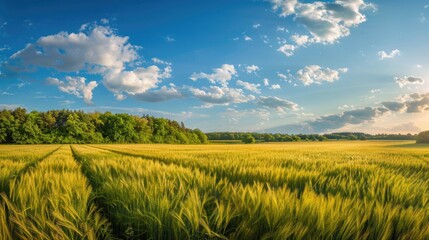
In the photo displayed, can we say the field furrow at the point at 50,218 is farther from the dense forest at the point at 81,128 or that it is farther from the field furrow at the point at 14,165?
the dense forest at the point at 81,128

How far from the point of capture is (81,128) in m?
86.9

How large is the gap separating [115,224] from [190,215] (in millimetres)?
861

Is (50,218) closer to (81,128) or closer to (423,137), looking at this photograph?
(423,137)

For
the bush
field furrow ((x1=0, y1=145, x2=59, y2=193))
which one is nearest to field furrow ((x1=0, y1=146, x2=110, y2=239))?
field furrow ((x1=0, y1=145, x2=59, y2=193))

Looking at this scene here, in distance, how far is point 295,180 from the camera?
12.0ft

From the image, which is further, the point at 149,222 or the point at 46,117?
the point at 46,117

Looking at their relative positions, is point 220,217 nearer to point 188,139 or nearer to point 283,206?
point 283,206

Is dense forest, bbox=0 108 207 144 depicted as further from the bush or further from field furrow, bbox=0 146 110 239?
field furrow, bbox=0 146 110 239

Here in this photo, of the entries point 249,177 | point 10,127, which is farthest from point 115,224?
point 10,127

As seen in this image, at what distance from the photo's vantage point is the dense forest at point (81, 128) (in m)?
80.5

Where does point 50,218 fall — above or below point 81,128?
below

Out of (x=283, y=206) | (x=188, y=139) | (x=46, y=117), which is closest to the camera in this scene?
(x=283, y=206)

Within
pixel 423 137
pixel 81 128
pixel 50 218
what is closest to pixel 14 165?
pixel 50 218

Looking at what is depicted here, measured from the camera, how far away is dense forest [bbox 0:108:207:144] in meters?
80.5
